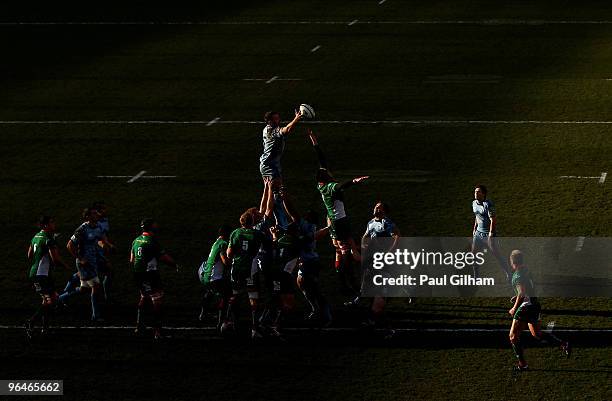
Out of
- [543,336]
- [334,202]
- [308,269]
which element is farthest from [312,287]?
[543,336]

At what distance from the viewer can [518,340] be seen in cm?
2034

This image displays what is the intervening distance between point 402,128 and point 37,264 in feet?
57.0

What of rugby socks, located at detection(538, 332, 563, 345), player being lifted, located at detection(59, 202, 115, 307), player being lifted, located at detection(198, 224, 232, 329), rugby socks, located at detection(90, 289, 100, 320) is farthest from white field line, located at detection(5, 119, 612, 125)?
rugby socks, located at detection(538, 332, 563, 345)

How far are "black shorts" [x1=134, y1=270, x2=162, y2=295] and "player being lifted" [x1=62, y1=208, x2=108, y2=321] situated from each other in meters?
1.35

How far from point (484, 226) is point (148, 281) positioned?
6441 mm

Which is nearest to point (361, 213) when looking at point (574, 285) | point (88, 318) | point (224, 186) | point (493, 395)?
point (224, 186)

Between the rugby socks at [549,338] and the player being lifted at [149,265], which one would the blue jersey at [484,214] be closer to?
the rugby socks at [549,338]

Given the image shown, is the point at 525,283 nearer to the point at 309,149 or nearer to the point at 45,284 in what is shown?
the point at 45,284

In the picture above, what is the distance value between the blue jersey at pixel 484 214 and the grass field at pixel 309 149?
142cm

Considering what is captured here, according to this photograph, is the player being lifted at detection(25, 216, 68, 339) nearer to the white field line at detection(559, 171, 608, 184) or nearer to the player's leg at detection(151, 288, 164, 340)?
the player's leg at detection(151, 288, 164, 340)

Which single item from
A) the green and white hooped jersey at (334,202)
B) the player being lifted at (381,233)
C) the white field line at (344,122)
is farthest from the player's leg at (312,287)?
the white field line at (344,122)

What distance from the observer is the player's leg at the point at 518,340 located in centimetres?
2030

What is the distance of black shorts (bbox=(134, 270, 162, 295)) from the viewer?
71.2 feet

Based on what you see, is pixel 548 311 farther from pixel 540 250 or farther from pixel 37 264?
pixel 37 264
